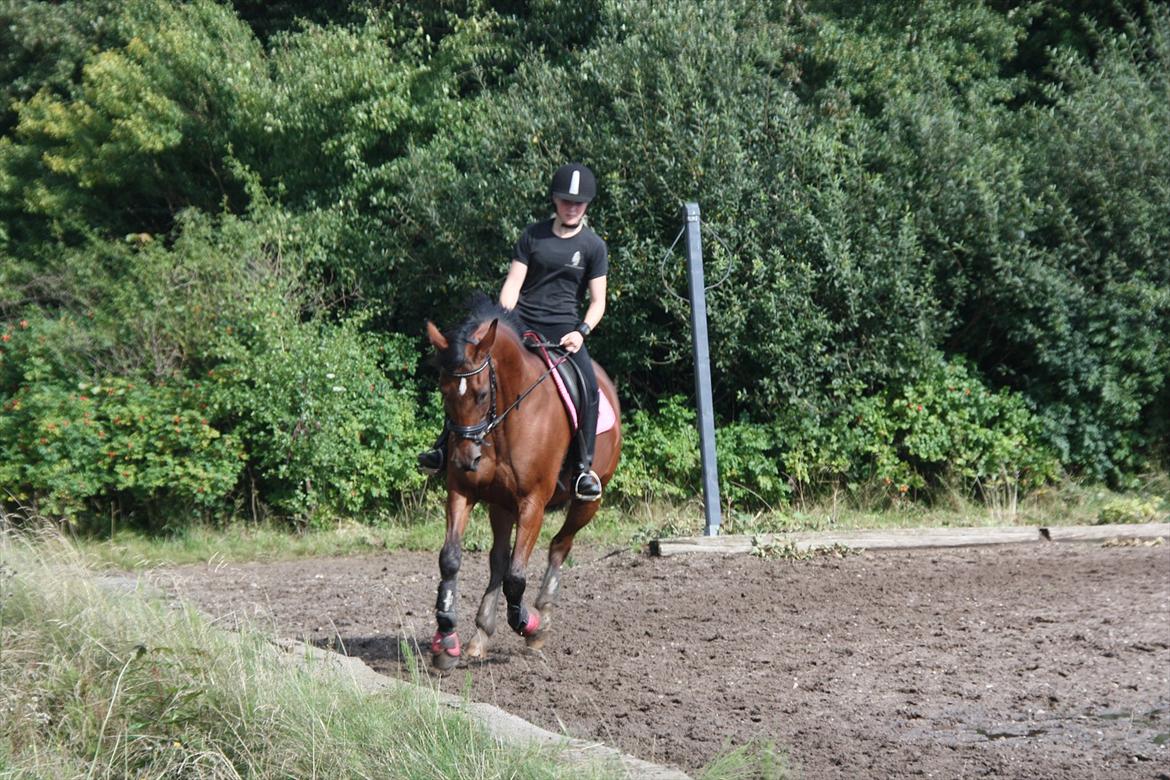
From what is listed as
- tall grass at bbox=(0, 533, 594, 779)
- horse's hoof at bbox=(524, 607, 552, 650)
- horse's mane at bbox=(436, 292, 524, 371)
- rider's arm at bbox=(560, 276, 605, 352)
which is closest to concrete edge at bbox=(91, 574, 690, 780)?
tall grass at bbox=(0, 533, 594, 779)

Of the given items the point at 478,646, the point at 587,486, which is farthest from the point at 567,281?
the point at 478,646

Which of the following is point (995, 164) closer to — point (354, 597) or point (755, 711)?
point (354, 597)

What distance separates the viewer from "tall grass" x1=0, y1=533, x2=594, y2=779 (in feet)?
15.8

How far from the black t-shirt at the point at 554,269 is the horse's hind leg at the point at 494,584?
129 cm

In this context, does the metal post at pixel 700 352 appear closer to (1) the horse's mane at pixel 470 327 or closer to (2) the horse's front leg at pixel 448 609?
(1) the horse's mane at pixel 470 327

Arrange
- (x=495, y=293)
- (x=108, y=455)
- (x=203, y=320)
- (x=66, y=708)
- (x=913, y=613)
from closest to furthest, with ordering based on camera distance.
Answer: (x=66, y=708)
(x=913, y=613)
(x=108, y=455)
(x=203, y=320)
(x=495, y=293)

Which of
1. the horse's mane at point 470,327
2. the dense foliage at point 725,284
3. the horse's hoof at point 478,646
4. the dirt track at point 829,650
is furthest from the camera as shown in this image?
the dense foliage at point 725,284

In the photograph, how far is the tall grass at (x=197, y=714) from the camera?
482 centimetres

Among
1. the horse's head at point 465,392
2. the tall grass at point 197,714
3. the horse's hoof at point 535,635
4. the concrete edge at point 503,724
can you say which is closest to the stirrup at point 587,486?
the horse's hoof at point 535,635

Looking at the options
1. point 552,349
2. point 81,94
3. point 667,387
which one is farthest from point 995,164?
point 81,94

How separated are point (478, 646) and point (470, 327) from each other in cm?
194

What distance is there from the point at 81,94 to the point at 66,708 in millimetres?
14783

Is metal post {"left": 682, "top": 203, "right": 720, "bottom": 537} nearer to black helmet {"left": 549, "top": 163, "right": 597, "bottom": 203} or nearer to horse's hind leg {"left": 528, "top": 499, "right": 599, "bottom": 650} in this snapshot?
horse's hind leg {"left": 528, "top": 499, "right": 599, "bottom": 650}

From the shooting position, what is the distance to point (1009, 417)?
13875mm
